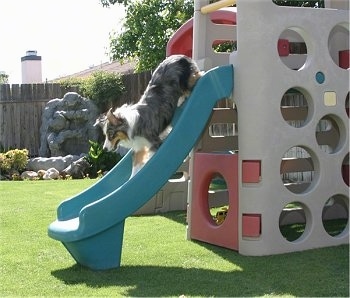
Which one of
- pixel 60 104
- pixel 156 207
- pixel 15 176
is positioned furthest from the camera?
pixel 60 104

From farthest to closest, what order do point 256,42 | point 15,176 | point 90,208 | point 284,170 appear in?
point 15,176 → point 284,170 → point 256,42 → point 90,208

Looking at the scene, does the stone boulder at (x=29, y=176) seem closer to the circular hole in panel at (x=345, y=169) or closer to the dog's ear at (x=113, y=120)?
the dog's ear at (x=113, y=120)

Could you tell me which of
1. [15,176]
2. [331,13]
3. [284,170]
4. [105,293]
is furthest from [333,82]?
[15,176]

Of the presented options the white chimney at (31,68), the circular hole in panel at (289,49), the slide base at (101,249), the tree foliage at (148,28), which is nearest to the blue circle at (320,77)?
the circular hole in panel at (289,49)

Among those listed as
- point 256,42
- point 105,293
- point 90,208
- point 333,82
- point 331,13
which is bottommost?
point 105,293

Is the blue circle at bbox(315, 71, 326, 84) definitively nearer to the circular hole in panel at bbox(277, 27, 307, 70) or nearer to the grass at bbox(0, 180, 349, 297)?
the circular hole in panel at bbox(277, 27, 307, 70)

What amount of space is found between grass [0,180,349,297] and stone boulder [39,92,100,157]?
7.60 m

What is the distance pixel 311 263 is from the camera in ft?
14.7

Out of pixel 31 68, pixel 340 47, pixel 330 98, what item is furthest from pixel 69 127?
pixel 31 68

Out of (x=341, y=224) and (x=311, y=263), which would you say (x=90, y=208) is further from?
(x=341, y=224)

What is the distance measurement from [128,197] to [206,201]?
1313 millimetres

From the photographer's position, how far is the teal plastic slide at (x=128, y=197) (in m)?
4.38

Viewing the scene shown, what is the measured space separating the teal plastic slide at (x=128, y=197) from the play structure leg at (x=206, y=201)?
0.50m

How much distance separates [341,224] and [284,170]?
3.22 feet
